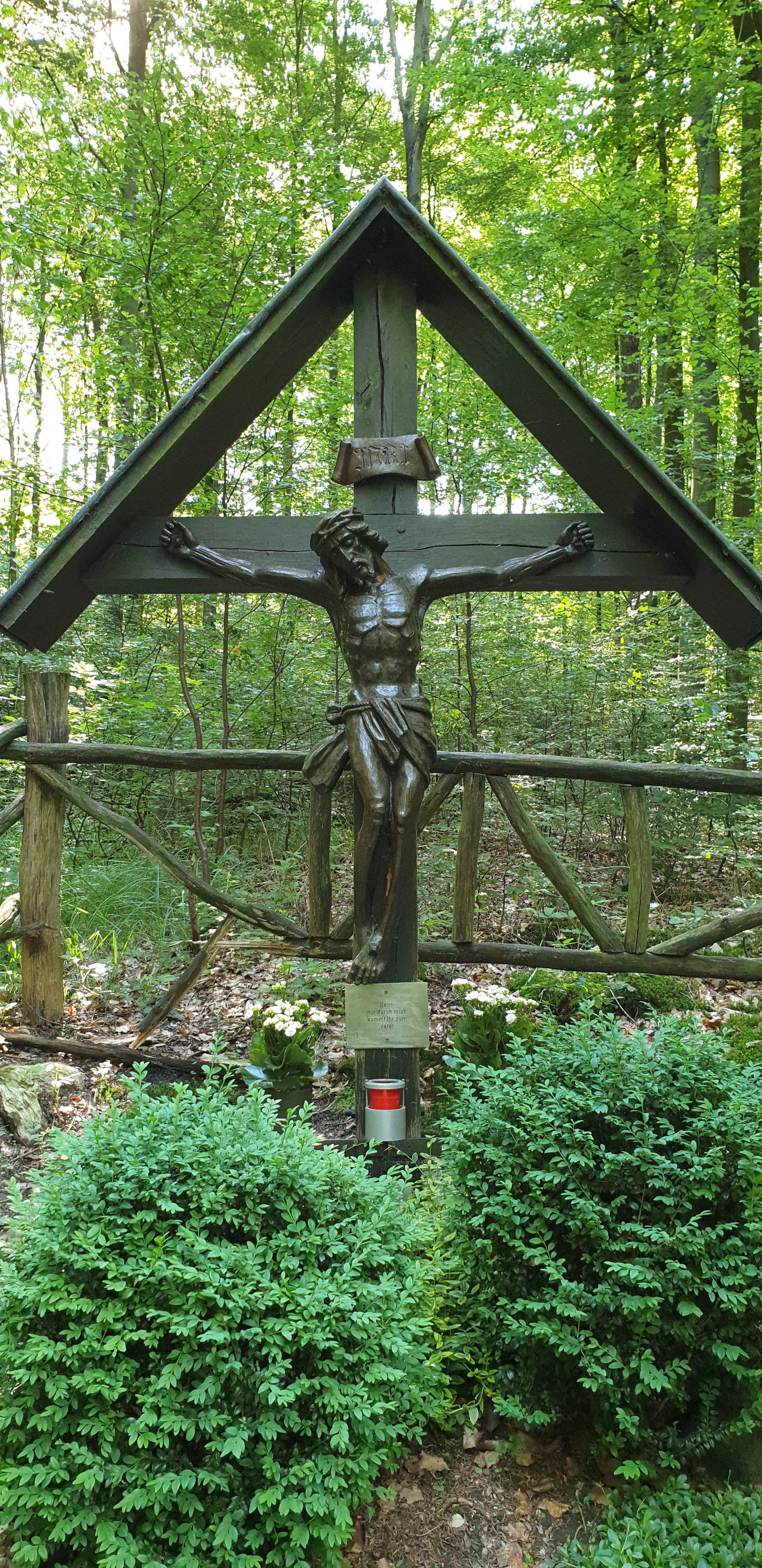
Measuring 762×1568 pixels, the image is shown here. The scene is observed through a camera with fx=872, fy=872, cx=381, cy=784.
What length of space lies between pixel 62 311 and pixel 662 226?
→ 5.83m

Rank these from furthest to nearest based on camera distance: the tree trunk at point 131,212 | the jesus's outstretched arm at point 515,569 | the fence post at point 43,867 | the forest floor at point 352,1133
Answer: the tree trunk at point 131,212 < the fence post at point 43,867 < the jesus's outstretched arm at point 515,569 < the forest floor at point 352,1133

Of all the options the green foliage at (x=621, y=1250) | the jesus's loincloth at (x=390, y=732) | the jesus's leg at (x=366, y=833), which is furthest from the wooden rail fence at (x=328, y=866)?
the green foliage at (x=621, y=1250)

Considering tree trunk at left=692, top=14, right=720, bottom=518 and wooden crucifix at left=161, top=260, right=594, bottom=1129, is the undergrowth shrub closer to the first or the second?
wooden crucifix at left=161, top=260, right=594, bottom=1129

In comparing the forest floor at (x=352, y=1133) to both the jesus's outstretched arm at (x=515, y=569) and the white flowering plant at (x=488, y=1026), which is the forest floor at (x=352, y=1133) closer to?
the white flowering plant at (x=488, y=1026)

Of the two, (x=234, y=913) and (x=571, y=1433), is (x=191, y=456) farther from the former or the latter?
(x=571, y=1433)

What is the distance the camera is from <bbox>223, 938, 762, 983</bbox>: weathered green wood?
4445 millimetres

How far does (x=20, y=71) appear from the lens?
1019 centimetres

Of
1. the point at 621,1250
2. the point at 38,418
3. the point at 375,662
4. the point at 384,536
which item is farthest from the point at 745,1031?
the point at 38,418

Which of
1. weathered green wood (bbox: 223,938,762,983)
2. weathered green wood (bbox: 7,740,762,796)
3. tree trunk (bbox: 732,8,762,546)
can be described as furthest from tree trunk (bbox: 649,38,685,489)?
weathered green wood (bbox: 223,938,762,983)

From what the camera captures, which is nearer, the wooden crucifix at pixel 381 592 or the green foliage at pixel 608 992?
the wooden crucifix at pixel 381 592

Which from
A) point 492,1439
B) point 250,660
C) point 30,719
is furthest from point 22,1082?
point 250,660

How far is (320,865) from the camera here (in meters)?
4.27

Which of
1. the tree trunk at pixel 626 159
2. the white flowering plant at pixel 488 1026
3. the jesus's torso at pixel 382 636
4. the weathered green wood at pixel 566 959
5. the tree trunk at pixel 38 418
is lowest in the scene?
the white flowering plant at pixel 488 1026

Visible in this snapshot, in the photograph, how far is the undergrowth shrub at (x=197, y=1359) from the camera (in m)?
1.74
